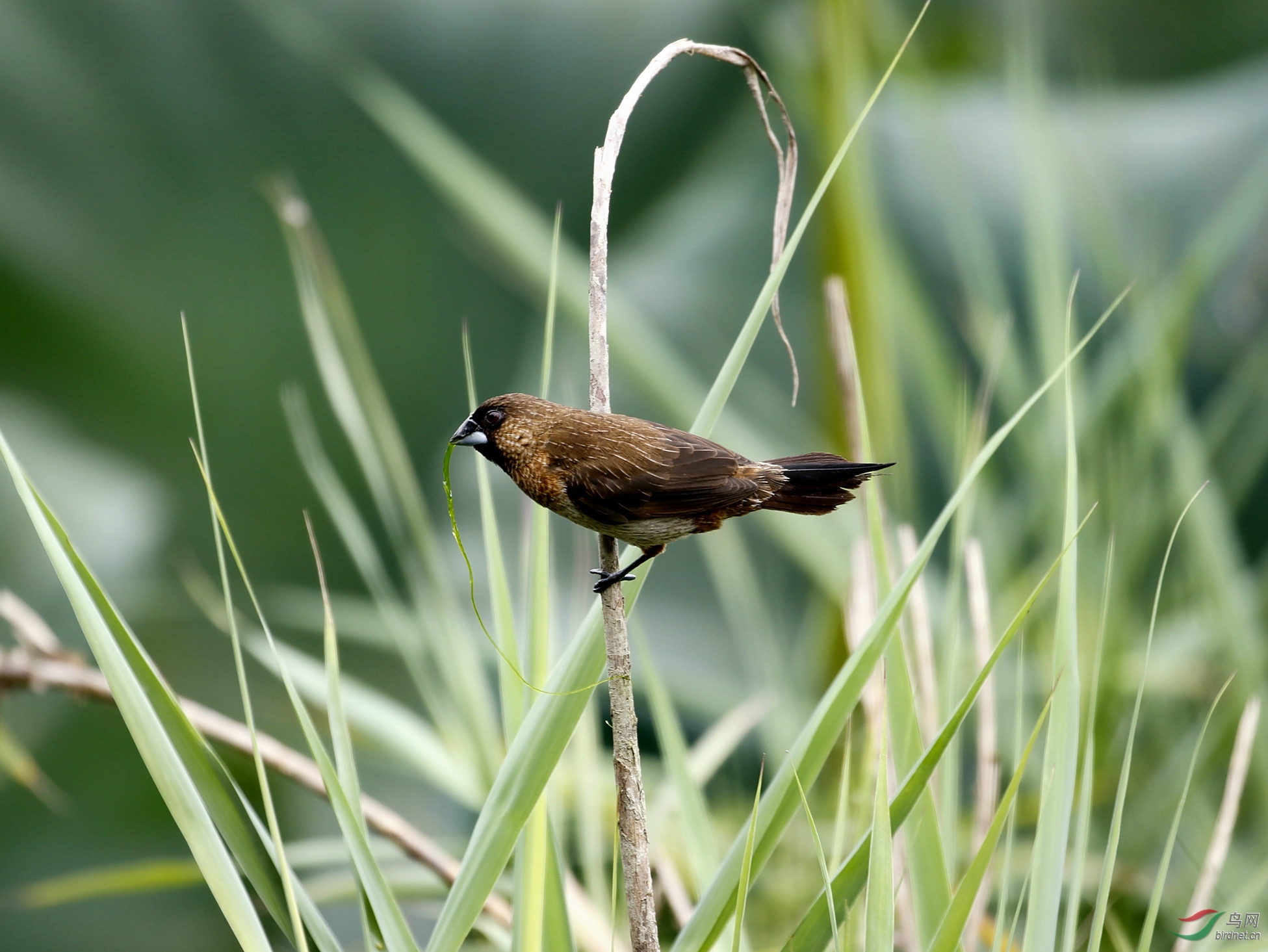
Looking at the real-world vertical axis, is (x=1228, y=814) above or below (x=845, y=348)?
below

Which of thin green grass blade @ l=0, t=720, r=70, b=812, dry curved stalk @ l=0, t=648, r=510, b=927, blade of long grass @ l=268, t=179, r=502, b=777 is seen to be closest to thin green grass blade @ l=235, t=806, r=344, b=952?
dry curved stalk @ l=0, t=648, r=510, b=927

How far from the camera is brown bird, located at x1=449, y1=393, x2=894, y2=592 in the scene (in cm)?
31

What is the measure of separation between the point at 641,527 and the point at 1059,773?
17 cm

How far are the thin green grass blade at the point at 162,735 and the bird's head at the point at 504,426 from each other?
12cm

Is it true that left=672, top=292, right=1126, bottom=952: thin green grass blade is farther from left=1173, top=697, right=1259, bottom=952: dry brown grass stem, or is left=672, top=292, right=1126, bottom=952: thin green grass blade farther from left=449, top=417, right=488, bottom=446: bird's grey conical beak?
left=1173, top=697, right=1259, bottom=952: dry brown grass stem

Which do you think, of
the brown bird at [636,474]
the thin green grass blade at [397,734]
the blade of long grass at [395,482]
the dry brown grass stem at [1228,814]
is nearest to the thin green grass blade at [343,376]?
the blade of long grass at [395,482]

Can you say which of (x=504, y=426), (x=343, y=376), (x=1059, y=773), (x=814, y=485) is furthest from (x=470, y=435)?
(x=343, y=376)

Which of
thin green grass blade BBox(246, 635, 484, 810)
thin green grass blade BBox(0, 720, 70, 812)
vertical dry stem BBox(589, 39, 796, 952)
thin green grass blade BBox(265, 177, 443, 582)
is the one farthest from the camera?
thin green grass blade BBox(0, 720, 70, 812)

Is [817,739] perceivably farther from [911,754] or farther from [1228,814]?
[1228,814]

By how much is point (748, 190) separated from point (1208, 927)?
104 cm

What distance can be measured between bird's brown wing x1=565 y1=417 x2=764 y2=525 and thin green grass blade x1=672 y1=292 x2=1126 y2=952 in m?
0.06

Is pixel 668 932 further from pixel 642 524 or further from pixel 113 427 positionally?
pixel 113 427

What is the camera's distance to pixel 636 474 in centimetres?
31

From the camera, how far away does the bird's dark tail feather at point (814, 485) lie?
332mm
